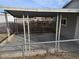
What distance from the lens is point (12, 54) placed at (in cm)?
1082

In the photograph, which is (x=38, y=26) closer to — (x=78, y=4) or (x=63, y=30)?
(x=63, y=30)

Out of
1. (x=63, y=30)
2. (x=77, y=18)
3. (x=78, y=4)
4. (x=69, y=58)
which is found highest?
(x=78, y=4)

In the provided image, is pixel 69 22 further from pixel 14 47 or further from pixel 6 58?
pixel 6 58

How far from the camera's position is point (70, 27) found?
16672mm

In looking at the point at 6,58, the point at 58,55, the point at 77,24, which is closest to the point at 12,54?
the point at 6,58

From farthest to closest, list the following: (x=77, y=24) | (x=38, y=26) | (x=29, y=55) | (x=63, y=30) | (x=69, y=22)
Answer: (x=38, y=26) < (x=63, y=30) < (x=69, y=22) < (x=77, y=24) < (x=29, y=55)

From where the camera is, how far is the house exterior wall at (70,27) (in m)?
15.7

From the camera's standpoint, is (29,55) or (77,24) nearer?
(29,55)

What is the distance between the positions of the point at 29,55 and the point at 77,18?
20.4 ft

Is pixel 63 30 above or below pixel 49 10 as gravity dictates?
below

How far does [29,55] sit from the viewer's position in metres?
10.6

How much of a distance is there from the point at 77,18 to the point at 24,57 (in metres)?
6.81

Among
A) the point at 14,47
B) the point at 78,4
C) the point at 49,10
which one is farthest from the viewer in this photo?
the point at 78,4

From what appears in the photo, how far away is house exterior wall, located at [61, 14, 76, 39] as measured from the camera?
51.6ft
